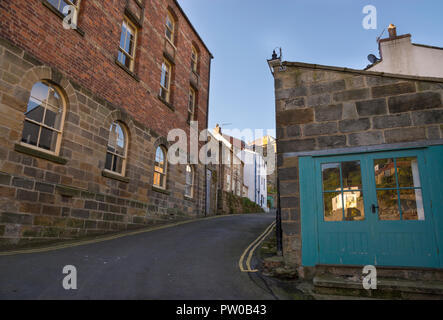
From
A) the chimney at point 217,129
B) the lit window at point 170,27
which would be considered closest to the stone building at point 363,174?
the lit window at point 170,27

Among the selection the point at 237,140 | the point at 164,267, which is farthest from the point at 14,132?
the point at 237,140

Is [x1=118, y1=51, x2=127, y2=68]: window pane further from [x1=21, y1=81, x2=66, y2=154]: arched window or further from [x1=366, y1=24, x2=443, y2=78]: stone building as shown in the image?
[x1=366, y1=24, x2=443, y2=78]: stone building

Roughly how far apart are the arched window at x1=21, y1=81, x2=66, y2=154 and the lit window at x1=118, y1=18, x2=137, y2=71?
3.67 meters

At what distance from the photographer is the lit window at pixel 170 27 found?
15.6m

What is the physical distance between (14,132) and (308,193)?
691 centimetres

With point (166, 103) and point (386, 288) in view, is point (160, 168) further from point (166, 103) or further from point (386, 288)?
point (386, 288)

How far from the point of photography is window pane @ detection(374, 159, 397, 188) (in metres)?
5.53

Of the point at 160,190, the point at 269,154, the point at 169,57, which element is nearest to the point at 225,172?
the point at 169,57

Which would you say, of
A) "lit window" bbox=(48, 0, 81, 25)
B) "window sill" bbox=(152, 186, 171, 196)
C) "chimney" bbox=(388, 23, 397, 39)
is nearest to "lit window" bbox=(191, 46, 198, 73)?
"window sill" bbox=(152, 186, 171, 196)

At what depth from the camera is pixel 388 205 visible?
5.48 meters

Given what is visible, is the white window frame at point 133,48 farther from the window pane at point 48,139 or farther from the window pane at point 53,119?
the window pane at point 48,139

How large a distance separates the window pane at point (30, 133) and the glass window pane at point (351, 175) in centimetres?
752

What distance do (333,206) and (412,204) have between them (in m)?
1.36

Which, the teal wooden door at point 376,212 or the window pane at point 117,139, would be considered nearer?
the teal wooden door at point 376,212
